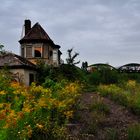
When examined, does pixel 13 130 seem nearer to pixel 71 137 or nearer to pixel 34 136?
pixel 34 136

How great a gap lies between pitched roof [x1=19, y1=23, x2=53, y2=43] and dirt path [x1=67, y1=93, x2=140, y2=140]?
955 inches

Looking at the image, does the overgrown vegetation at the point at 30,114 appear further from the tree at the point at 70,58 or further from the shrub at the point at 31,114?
the tree at the point at 70,58

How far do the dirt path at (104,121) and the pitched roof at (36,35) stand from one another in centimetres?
2427

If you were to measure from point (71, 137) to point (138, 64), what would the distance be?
3146 centimetres

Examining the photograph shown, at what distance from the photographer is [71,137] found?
12617 millimetres

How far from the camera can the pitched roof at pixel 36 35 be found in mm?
42344

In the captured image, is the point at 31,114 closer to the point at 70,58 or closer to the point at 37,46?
the point at 70,58

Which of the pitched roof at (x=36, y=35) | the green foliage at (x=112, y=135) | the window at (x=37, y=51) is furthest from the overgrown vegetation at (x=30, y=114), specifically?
the pitched roof at (x=36, y=35)

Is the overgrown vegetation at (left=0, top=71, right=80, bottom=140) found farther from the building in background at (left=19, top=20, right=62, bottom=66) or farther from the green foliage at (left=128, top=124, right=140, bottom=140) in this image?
the building in background at (left=19, top=20, right=62, bottom=66)

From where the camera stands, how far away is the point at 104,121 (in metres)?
15.0

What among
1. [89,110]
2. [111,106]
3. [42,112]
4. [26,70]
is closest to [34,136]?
[42,112]

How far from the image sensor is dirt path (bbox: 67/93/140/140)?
44.2 feet

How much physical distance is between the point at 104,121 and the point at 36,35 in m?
28.3

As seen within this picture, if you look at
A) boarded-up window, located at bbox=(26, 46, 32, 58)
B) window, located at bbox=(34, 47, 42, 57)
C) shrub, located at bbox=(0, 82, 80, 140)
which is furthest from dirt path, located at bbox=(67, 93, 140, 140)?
window, located at bbox=(34, 47, 42, 57)
